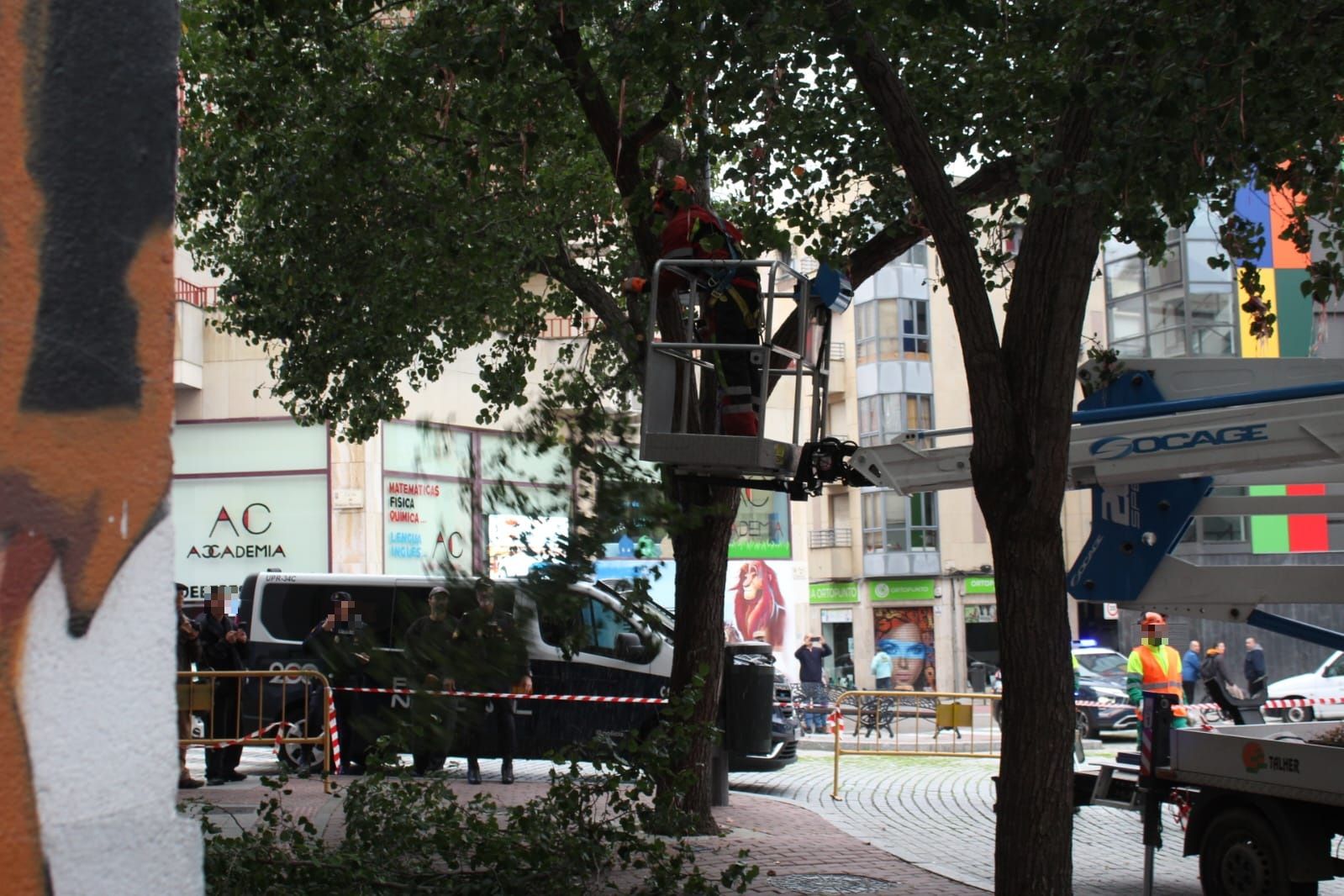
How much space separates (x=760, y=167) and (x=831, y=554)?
42.5 meters

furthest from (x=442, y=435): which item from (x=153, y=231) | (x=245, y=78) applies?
(x=245, y=78)

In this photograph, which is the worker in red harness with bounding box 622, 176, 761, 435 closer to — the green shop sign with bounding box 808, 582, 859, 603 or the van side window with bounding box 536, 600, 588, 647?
the van side window with bounding box 536, 600, 588, 647

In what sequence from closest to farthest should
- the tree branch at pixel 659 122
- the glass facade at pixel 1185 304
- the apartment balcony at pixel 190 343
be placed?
the tree branch at pixel 659 122 < the apartment balcony at pixel 190 343 < the glass facade at pixel 1185 304

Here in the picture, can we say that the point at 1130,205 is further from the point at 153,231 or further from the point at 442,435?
the point at 153,231

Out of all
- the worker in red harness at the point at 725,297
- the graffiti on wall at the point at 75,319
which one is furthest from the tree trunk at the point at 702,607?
the graffiti on wall at the point at 75,319

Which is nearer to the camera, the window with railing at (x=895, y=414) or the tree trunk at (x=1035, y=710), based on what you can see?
the tree trunk at (x=1035, y=710)

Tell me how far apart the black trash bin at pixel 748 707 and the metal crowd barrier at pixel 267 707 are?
12.7 feet

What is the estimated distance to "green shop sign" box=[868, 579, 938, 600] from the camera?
1959 inches

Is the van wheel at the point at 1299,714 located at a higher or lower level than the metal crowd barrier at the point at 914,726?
higher

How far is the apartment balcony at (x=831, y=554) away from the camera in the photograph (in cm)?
5262

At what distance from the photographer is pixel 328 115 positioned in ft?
45.6

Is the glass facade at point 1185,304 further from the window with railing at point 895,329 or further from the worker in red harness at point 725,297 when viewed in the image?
the worker in red harness at point 725,297

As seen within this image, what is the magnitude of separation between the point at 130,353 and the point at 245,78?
1133 cm

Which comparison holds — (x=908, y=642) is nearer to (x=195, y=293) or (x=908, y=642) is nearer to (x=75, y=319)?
(x=195, y=293)
